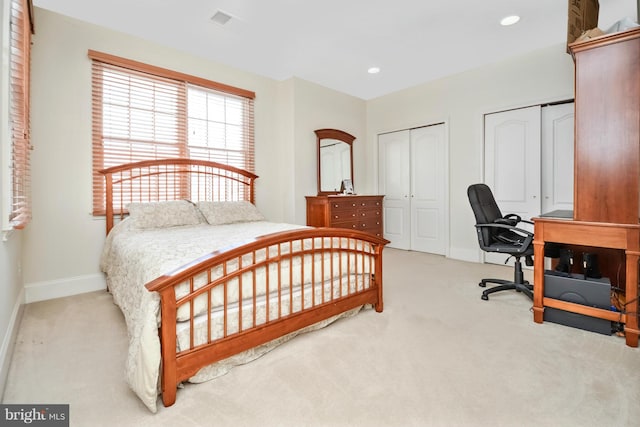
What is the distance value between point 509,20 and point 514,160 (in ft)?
5.32

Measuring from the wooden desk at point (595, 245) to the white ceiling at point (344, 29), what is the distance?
2.06 meters

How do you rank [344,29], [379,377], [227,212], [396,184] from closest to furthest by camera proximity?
[379,377], [344,29], [227,212], [396,184]

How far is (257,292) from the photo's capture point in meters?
1.77

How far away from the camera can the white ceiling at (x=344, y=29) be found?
277cm

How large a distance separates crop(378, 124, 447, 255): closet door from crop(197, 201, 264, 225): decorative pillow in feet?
8.66

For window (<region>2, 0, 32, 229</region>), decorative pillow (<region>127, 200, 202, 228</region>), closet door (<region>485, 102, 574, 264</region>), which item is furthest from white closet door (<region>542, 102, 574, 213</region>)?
window (<region>2, 0, 32, 229</region>)

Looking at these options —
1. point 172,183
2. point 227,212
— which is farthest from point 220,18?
point 227,212

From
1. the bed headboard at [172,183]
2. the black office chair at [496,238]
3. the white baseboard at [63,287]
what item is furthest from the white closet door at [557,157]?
the white baseboard at [63,287]

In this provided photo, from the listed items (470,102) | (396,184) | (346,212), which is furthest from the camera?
(396,184)

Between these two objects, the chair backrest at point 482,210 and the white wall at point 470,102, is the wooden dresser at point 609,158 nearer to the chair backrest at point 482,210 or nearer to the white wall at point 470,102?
the chair backrest at point 482,210

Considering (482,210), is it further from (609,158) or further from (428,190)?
(428,190)

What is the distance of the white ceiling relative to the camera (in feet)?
9.09

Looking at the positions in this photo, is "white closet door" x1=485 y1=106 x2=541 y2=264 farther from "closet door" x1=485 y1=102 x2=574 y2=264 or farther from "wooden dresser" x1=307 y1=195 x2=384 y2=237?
"wooden dresser" x1=307 y1=195 x2=384 y2=237

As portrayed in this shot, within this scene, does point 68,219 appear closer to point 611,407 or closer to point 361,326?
point 361,326
